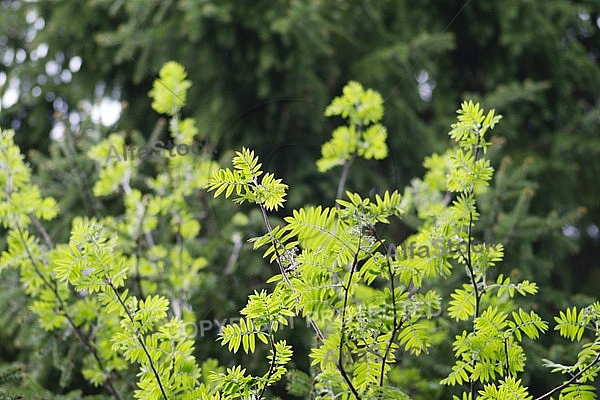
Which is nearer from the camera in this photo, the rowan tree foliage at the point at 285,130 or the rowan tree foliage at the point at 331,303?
the rowan tree foliage at the point at 331,303

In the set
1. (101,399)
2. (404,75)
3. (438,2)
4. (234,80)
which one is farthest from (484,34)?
(101,399)

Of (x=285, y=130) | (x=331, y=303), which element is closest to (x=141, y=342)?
(x=331, y=303)

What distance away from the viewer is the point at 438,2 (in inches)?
166

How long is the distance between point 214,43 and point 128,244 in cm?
139

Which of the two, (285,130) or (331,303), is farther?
(285,130)

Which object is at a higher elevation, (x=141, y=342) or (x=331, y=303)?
(x=331, y=303)

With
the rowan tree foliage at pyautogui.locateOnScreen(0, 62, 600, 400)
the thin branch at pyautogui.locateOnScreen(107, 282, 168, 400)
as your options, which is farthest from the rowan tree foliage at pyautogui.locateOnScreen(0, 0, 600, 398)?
the thin branch at pyautogui.locateOnScreen(107, 282, 168, 400)

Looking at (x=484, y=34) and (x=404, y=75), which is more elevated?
(x=484, y=34)

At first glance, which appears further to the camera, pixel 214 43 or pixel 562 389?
pixel 214 43

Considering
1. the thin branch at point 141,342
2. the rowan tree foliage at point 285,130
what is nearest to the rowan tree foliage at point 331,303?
the thin branch at point 141,342

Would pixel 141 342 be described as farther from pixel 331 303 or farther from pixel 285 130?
pixel 285 130

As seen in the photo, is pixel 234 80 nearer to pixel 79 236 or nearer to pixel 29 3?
pixel 29 3

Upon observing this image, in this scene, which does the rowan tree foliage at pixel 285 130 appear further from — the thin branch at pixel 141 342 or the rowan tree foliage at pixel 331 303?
the thin branch at pixel 141 342

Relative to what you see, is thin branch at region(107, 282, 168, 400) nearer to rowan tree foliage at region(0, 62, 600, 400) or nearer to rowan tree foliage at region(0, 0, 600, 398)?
rowan tree foliage at region(0, 62, 600, 400)
